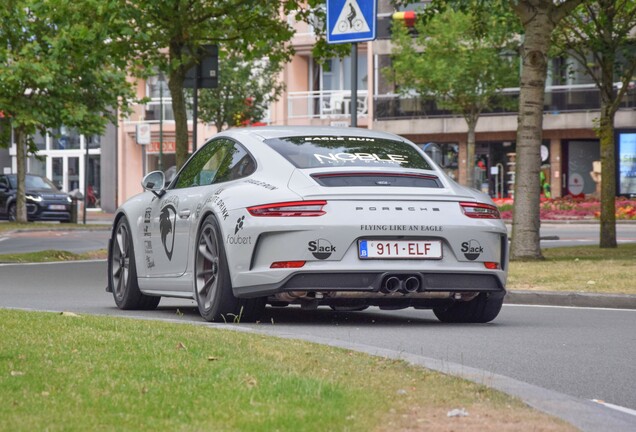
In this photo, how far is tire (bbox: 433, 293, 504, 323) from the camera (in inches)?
454

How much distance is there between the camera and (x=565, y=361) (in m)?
9.18

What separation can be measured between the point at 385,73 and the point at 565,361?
49273mm

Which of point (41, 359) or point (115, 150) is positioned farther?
point (115, 150)

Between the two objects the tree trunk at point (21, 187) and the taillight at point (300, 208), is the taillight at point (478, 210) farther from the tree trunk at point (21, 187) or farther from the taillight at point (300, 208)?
the tree trunk at point (21, 187)

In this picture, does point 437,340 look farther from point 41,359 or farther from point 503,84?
Result: point 503,84

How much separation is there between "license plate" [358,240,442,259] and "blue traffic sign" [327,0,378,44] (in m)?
6.12

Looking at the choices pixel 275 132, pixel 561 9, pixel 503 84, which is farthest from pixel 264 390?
pixel 503 84

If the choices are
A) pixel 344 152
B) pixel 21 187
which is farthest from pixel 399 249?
pixel 21 187

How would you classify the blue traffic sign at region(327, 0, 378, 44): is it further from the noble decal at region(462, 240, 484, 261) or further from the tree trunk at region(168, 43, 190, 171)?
the tree trunk at region(168, 43, 190, 171)

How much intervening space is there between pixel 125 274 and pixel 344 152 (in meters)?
2.83

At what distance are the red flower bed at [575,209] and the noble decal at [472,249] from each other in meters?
34.4


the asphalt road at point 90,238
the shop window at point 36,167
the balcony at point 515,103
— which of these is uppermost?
the balcony at point 515,103

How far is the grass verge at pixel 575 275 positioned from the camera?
49.8 feet

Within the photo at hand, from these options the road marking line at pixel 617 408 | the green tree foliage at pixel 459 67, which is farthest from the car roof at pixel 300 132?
the green tree foliage at pixel 459 67
